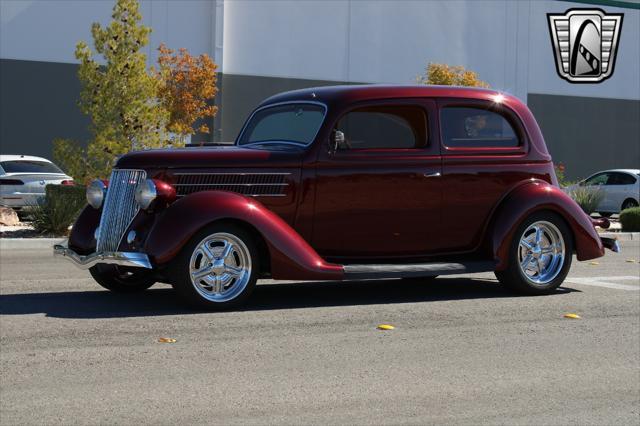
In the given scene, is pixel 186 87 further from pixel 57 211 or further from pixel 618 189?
pixel 57 211

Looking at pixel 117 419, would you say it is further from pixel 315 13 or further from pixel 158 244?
pixel 315 13

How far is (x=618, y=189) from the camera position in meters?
28.2

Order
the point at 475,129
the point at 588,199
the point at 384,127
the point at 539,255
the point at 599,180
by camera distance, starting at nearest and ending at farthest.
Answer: the point at 384,127 < the point at 475,129 < the point at 539,255 < the point at 588,199 < the point at 599,180

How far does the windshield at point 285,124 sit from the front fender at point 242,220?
1.00 m

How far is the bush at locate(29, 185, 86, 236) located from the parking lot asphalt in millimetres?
7784

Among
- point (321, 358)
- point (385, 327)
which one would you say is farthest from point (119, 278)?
point (321, 358)

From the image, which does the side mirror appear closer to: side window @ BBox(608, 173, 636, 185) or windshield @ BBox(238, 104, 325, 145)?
windshield @ BBox(238, 104, 325, 145)

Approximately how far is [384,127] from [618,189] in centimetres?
2087

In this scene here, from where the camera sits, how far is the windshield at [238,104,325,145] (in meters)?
8.91

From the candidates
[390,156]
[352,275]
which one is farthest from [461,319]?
[390,156]

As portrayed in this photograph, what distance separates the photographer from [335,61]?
3756 cm

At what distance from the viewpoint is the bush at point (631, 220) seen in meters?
22.2

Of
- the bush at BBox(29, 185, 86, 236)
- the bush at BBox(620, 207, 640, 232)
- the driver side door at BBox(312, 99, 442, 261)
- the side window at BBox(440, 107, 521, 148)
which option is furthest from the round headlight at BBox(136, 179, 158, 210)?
the bush at BBox(620, 207, 640, 232)

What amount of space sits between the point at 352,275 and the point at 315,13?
29797 millimetres
